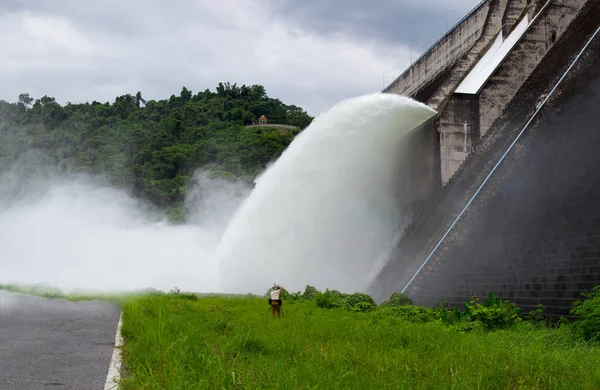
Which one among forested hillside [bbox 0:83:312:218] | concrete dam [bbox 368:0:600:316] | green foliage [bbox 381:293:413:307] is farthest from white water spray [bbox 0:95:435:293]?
forested hillside [bbox 0:83:312:218]

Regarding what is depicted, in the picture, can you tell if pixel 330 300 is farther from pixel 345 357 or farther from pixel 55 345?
pixel 345 357

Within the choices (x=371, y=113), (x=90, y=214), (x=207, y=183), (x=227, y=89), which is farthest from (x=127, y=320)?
(x=227, y=89)

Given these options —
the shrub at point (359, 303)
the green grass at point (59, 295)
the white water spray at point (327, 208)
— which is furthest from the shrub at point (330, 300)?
the white water spray at point (327, 208)

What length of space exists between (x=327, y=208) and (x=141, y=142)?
48.3 meters

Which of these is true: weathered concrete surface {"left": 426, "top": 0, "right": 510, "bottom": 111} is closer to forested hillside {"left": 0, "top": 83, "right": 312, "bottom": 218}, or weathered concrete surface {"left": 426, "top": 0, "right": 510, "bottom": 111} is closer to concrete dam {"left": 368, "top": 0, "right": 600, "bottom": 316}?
concrete dam {"left": 368, "top": 0, "right": 600, "bottom": 316}

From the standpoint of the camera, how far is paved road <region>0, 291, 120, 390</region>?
5551 mm

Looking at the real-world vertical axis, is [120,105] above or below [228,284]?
above

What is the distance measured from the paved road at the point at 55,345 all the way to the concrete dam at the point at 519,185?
7030 millimetres

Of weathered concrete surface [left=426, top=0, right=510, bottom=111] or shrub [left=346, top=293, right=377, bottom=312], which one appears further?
weathered concrete surface [left=426, top=0, right=510, bottom=111]

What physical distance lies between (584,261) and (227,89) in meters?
93.0

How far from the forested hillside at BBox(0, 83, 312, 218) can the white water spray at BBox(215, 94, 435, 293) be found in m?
21.9

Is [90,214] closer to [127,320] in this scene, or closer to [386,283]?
[386,283]

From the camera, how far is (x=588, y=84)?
12539 mm

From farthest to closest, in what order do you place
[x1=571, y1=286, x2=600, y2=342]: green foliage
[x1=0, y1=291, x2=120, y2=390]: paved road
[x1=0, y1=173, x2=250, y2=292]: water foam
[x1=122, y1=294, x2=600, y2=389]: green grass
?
[x1=0, y1=173, x2=250, y2=292]: water foam
[x1=571, y1=286, x2=600, y2=342]: green foliage
[x1=0, y1=291, x2=120, y2=390]: paved road
[x1=122, y1=294, x2=600, y2=389]: green grass
